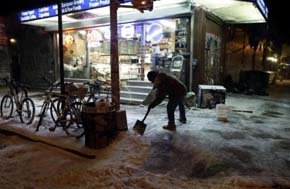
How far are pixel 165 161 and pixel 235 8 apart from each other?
7783 mm

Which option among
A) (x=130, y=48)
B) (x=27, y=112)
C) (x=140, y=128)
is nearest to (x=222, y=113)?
(x=140, y=128)

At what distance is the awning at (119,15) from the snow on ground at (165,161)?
4930 mm

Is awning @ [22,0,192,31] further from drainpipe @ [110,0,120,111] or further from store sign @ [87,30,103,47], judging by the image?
drainpipe @ [110,0,120,111]

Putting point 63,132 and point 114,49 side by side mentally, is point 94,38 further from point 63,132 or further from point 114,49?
point 63,132

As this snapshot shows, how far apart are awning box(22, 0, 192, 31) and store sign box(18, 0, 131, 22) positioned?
0.68 feet

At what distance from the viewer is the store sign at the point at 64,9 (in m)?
10.1

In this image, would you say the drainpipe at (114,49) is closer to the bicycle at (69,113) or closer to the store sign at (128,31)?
the bicycle at (69,113)

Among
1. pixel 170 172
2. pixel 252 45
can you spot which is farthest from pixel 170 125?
pixel 252 45

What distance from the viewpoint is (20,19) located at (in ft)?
45.7

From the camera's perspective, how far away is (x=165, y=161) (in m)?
4.69

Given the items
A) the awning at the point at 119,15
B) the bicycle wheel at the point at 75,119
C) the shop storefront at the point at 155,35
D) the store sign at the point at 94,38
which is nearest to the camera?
the bicycle wheel at the point at 75,119

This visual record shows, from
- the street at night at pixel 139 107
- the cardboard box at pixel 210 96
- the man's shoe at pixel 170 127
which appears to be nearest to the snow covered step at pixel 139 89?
the street at night at pixel 139 107

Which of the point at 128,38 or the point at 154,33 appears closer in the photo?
the point at 154,33

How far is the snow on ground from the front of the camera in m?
3.99
